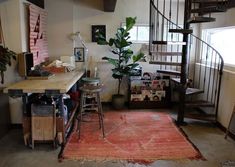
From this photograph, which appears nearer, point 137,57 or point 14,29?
point 14,29

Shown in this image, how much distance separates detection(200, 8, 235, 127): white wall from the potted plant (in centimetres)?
164

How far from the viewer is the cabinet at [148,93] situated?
5000mm

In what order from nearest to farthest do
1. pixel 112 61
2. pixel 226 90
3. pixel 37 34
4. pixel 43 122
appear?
pixel 43 122
pixel 226 90
pixel 37 34
pixel 112 61

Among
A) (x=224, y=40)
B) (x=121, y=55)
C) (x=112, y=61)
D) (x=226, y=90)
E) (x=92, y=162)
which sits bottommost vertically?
(x=92, y=162)

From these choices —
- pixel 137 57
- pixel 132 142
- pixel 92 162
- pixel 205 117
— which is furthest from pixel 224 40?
pixel 92 162

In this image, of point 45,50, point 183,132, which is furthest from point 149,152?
point 45,50

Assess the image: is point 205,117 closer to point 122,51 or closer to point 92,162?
point 122,51

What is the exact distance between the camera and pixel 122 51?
4762 mm

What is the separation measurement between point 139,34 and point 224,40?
5.85 feet

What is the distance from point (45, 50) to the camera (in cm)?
471

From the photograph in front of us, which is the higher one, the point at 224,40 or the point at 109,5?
the point at 109,5

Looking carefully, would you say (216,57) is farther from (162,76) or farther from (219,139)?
(219,139)

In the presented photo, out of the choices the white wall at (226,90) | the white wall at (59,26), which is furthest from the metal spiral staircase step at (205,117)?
the white wall at (59,26)

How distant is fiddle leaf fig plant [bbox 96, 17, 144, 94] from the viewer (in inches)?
182
